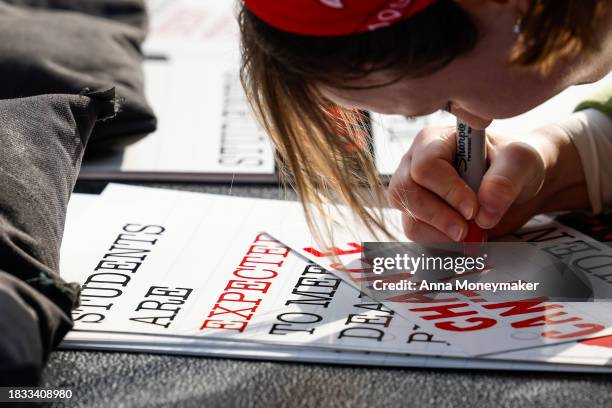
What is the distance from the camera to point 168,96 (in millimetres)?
848

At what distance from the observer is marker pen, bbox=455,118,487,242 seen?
0.56m

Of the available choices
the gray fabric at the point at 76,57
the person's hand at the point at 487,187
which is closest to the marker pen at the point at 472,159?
the person's hand at the point at 487,187

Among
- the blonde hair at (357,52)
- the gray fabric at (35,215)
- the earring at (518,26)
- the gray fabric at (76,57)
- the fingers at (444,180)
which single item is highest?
the earring at (518,26)

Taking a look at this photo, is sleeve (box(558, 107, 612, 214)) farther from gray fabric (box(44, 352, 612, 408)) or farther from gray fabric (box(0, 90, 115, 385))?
gray fabric (box(0, 90, 115, 385))

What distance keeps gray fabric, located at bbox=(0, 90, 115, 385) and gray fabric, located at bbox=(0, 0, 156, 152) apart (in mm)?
96

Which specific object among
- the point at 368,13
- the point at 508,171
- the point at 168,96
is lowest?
the point at 168,96

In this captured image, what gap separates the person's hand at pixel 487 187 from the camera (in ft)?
1.82

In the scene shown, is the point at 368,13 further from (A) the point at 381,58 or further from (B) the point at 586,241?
(B) the point at 586,241

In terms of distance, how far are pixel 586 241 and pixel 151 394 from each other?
0.99 feet

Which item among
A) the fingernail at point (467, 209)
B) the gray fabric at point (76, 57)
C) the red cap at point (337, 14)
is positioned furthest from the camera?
the gray fabric at point (76, 57)

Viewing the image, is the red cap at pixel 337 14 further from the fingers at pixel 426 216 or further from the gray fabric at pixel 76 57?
the gray fabric at pixel 76 57

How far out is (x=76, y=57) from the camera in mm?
733

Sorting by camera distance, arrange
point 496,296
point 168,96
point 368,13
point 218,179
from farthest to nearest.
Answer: point 168,96
point 218,179
point 496,296
point 368,13

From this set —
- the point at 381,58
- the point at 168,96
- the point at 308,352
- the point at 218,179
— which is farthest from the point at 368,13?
the point at 168,96
